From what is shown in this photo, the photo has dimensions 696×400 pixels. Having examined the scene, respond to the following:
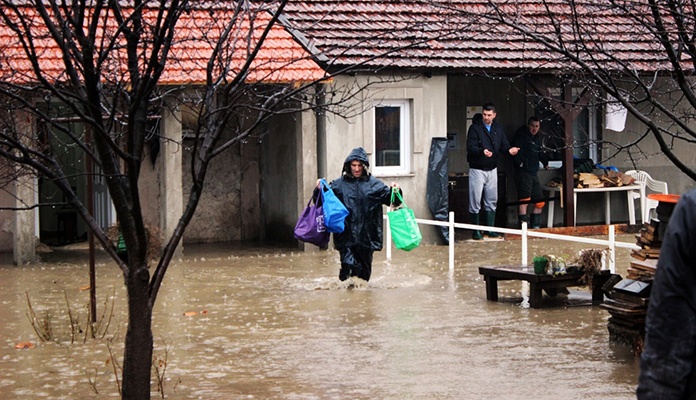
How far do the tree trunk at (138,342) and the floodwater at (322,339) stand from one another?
121cm

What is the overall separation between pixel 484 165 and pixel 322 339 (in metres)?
9.98

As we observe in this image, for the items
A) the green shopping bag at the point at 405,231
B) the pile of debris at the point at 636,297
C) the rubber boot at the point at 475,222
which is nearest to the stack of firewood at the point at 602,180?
the rubber boot at the point at 475,222

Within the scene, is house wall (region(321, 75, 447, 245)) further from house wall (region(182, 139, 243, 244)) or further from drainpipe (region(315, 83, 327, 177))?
house wall (region(182, 139, 243, 244))

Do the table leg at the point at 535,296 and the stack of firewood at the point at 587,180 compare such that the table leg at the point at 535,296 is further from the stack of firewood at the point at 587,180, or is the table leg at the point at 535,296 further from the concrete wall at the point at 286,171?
the stack of firewood at the point at 587,180

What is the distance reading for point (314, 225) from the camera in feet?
50.1

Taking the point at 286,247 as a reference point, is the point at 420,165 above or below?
above

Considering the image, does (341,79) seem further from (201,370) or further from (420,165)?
(201,370)

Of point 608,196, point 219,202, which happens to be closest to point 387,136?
point 219,202

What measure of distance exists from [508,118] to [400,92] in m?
3.78

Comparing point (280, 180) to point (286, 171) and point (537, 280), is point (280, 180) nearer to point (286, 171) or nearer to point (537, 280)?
point (286, 171)

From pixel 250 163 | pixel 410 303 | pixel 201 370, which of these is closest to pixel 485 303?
pixel 410 303

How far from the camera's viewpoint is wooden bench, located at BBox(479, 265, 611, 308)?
13.1m

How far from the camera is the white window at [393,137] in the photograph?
20406mm

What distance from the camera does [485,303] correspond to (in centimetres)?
1367
